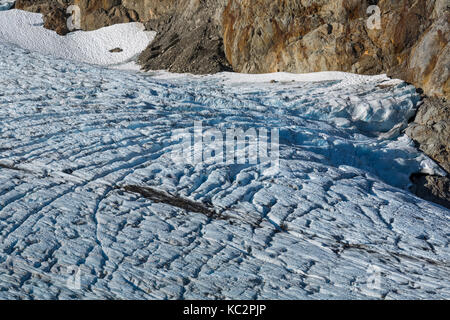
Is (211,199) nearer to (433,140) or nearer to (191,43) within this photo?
(433,140)

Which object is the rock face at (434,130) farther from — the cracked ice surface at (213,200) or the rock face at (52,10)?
the rock face at (52,10)

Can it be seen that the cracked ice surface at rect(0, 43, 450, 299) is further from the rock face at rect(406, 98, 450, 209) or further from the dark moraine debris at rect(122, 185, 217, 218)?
the rock face at rect(406, 98, 450, 209)

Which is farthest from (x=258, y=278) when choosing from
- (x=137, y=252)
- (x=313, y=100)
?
(x=313, y=100)

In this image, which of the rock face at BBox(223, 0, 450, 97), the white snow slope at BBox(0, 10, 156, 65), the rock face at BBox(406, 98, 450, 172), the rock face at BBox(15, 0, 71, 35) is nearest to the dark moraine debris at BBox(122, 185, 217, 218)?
the rock face at BBox(406, 98, 450, 172)

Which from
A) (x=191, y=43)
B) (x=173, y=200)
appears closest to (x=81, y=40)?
(x=191, y=43)

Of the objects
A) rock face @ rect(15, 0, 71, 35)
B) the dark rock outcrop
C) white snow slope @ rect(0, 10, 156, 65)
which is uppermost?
rock face @ rect(15, 0, 71, 35)
